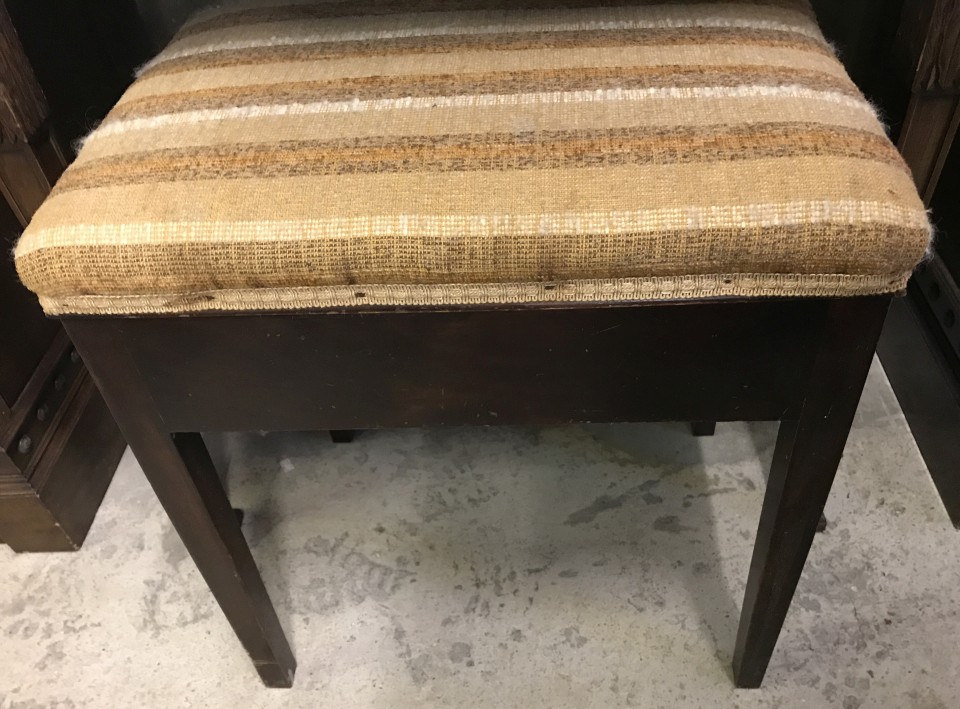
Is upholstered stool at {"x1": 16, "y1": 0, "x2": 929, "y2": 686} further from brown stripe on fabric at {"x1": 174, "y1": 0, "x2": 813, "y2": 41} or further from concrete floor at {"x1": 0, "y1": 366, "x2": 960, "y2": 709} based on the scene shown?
concrete floor at {"x1": 0, "y1": 366, "x2": 960, "y2": 709}

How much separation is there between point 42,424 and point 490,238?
28.2 inches

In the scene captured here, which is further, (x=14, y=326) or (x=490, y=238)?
(x=14, y=326)

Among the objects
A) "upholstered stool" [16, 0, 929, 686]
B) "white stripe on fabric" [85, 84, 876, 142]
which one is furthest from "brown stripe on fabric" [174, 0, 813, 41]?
"white stripe on fabric" [85, 84, 876, 142]

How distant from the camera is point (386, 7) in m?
0.67

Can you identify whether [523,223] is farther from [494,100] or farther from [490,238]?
[494,100]

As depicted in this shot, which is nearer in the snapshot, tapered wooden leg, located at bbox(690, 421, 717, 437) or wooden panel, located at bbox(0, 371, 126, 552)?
wooden panel, located at bbox(0, 371, 126, 552)

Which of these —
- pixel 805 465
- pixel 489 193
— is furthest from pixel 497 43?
pixel 805 465

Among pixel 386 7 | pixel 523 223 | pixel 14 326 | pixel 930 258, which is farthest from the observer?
pixel 930 258

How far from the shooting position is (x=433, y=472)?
3.38 ft

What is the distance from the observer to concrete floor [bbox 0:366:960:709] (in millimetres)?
834

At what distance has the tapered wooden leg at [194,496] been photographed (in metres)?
0.53

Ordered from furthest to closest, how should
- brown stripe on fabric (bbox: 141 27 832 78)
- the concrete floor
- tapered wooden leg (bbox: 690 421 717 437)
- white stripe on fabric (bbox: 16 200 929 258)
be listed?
tapered wooden leg (bbox: 690 421 717 437)
the concrete floor
brown stripe on fabric (bbox: 141 27 832 78)
white stripe on fabric (bbox: 16 200 929 258)

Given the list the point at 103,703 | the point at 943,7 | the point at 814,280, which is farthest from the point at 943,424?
the point at 103,703

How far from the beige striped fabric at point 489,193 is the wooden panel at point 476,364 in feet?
0.07
